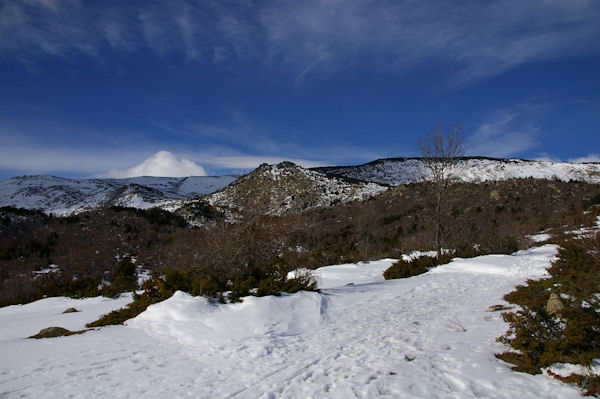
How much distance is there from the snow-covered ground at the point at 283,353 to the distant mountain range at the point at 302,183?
22.7 meters

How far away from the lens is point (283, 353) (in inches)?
204

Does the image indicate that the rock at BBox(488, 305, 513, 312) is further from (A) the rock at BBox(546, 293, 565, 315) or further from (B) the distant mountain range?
(B) the distant mountain range

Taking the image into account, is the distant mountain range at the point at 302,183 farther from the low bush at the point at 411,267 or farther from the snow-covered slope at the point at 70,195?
the low bush at the point at 411,267

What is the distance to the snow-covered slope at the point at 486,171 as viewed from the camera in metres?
49.5

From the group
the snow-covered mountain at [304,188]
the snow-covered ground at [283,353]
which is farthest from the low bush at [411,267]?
the snow-covered mountain at [304,188]

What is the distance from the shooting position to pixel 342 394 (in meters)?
3.81

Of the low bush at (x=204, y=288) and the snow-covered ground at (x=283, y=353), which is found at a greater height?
the low bush at (x=204, y=288)

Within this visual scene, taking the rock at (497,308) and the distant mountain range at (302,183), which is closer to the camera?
the rock at (497,308)

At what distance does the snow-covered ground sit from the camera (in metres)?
3.84

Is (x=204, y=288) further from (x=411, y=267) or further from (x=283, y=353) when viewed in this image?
(x=411, y=267)

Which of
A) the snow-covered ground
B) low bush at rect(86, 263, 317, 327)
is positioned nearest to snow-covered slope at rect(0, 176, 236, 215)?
low bush at rect(86, 263, 317, 327)

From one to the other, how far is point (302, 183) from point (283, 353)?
151 ft

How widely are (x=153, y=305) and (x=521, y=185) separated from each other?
4053 cm

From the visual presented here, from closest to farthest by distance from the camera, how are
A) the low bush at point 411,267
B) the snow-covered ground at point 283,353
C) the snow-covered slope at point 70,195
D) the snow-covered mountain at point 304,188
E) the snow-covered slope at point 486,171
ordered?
the snow-covered ground at point 283,353 < the low bush at point 411,267 < the snow-covered mountain at point 304,188 < the snow-covered slope at point 486,171 < the snow-covered slope at point 70,195
